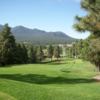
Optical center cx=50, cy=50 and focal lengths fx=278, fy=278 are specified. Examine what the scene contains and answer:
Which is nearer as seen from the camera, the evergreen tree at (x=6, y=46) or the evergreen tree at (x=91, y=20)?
the evergreen tree at (x=91, y=20)

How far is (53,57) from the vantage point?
521 feet

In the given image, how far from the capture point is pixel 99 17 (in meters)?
15.6

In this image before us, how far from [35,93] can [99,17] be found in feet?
21.2

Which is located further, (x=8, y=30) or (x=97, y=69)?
(x=8, y=30)

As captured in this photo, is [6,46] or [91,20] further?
[6,46]

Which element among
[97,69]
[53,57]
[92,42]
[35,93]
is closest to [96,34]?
[92,42]

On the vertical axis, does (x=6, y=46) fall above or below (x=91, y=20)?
below

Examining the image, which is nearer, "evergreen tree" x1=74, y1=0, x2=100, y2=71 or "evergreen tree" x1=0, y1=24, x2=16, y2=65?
"evergreen tree" x1=74, y1=0, x2=100, y2=71

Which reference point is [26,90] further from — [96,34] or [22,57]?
[22,57]

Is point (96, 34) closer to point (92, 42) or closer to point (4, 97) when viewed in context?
point (92, 42)

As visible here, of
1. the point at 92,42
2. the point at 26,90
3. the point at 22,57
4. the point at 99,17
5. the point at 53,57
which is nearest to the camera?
the point at 99,17

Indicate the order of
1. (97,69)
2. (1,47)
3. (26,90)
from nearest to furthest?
(26,90) → (97,69) → (1,47)

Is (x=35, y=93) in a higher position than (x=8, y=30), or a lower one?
lower

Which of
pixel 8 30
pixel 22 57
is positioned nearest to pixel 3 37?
pixel 8 30
